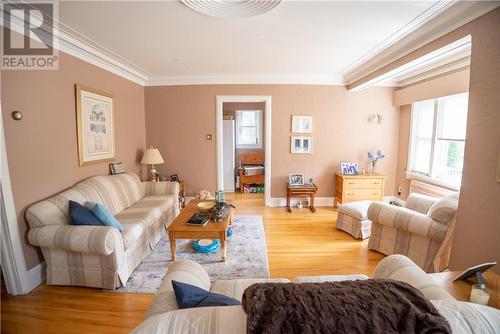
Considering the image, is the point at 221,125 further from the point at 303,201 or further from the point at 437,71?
the point at 437,71

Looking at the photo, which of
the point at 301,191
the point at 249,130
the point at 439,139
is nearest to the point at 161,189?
the point at 301,191

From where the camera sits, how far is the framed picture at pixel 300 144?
473 centimetres

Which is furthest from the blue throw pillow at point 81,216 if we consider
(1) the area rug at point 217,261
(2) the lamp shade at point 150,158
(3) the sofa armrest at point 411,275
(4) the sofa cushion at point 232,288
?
(3) the sofa armrest at point 411,275

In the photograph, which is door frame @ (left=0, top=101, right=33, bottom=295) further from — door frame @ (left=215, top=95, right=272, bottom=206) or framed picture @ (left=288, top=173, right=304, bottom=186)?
framed picture @ (left=288, top=173, right=304, bottom=186)

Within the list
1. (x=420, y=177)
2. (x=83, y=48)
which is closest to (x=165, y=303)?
(x=83, y=48)

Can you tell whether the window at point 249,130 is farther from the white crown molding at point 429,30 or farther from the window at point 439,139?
the window at point 439,139

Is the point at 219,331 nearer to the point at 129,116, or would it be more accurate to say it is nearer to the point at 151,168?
the point at 129,116

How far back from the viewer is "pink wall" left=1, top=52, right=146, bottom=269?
2152mm

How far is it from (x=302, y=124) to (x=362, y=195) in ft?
5.83

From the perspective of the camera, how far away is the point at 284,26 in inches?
96.0

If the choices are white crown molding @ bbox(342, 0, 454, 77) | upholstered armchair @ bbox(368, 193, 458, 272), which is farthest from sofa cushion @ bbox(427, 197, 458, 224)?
white crown molding @ bbox(342, 0, 454, 77)

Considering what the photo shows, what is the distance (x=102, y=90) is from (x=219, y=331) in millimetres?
3758

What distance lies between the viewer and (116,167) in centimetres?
368

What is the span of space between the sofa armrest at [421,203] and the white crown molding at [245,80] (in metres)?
2.55
